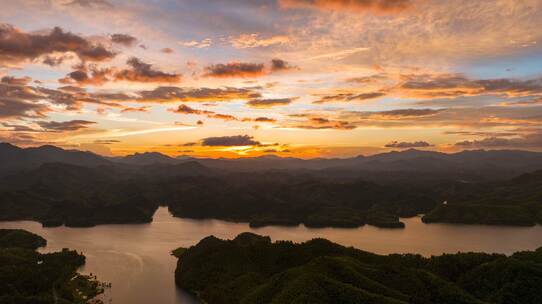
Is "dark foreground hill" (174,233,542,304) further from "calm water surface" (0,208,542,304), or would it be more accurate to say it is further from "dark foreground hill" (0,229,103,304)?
"dark foreground hill" (0,229,103,304)

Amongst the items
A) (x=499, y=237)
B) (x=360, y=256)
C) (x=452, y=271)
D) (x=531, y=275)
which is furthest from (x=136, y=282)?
(x=499, y=237)

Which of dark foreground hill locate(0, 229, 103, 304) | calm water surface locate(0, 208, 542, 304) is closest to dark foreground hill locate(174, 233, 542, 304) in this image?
calm water surface locate(0, 208, 542, 304)

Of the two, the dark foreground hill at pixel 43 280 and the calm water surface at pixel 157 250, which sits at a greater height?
the dark foreground hill at pixel 43 280

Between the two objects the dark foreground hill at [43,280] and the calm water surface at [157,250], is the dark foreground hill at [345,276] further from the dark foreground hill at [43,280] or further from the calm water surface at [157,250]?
the dark foreground hill at [43,280]

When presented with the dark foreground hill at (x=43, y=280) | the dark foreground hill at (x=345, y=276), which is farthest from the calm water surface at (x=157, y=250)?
the dark foreground hill at (x=345, y=276)

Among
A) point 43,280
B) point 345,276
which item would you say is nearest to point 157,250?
point 43,280

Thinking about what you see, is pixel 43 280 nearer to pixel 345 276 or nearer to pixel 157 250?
pixel 157 250
